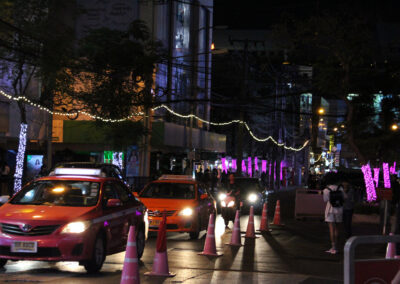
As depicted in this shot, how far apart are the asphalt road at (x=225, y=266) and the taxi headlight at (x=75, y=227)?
2.37ft

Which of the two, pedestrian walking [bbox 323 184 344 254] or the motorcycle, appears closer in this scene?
pedestrian walking [bbox 323 184 344 254]

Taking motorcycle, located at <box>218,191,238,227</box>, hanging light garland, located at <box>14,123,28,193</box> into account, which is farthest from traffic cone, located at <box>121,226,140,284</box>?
hanging light garland, located at <box>14,123,28,193</box>

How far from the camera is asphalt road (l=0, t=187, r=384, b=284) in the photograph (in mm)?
11164

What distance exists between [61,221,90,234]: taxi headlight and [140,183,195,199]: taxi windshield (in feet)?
25.6

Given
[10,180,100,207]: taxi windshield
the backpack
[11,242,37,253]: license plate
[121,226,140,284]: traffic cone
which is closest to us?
[121,226,140,284]: traffic cone

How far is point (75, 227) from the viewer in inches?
439

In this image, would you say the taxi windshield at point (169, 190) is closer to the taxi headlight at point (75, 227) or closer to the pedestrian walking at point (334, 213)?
the pedestrian walking at point (334, 213)

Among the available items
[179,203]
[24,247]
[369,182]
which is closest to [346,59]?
[369,182]

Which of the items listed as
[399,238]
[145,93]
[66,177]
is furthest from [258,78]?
[399,238]

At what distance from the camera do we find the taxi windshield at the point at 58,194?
1213 centimetres

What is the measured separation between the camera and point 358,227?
25.0m

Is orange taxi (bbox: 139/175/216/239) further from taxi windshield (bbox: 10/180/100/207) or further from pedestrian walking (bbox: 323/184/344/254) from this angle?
taxi windshield (bbox: 10/180/100/207)

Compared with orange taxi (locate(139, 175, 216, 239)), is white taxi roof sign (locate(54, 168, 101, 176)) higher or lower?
higher

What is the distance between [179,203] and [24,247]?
25.1 ft
